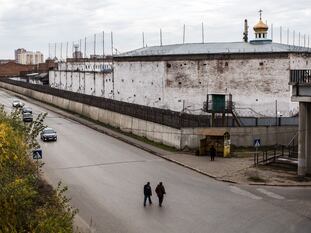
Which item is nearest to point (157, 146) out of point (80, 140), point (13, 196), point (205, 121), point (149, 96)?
point (205, 121)

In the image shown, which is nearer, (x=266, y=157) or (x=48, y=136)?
(x=266, y=157)

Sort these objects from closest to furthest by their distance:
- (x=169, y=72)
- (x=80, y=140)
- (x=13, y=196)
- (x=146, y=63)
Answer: (x=13, y=196) < (x=80, y=140) < (x=169, y=72) < (x=146, y=63)

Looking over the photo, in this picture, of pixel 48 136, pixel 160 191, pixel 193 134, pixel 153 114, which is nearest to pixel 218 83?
pixel 153 114

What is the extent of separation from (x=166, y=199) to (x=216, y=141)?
12218 millimetres

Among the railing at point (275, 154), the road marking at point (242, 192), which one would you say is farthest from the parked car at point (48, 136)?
the road marking at point (242, 192)

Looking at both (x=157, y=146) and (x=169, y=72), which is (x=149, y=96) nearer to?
(x=169, y=72)

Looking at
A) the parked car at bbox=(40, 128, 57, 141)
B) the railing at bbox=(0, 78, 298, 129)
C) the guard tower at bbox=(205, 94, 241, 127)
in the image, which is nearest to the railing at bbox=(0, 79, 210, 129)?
the railing at bbox=(0, 78, 298, 129)

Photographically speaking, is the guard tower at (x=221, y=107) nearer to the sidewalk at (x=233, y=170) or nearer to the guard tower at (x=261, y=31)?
the sidewalk at (x=233, y=170)

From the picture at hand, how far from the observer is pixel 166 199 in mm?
23281

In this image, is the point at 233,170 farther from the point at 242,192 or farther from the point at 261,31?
the point at 261,31

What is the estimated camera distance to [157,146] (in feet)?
126

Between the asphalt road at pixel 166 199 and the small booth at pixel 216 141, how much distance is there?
3.32 m

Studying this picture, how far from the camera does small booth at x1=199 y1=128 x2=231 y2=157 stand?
112 feet

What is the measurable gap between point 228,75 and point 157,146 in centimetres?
1241
